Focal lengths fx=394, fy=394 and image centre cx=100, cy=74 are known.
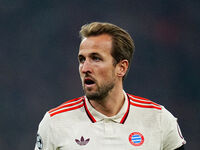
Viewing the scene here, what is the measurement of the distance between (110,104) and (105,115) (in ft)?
0.28

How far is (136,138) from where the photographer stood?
2.73 metres

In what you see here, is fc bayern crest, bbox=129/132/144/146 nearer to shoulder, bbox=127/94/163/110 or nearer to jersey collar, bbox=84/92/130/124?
jersey collar, bbox=84/92/130/124

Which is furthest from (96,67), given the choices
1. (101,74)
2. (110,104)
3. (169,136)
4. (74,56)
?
(74,56)

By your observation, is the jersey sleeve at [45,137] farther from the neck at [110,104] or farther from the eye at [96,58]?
the eye at [96,58]

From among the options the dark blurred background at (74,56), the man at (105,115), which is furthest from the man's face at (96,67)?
the dark blurred background at (74,56)

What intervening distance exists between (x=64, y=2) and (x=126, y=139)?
15.7 feet

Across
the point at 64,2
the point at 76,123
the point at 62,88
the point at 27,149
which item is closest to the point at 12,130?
the point at 27,149

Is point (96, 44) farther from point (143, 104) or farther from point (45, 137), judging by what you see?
point (45, 137)

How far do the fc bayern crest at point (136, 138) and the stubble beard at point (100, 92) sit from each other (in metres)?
0.33

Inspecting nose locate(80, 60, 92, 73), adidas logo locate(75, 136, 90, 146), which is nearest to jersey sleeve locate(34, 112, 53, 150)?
adidas logo locate(75, 136, 90, 146)

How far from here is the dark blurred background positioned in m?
6.59

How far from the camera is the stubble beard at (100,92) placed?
2662mm

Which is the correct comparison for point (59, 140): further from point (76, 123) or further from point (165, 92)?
point (165, 92)

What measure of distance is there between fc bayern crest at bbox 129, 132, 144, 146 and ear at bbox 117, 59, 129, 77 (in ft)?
1.46
